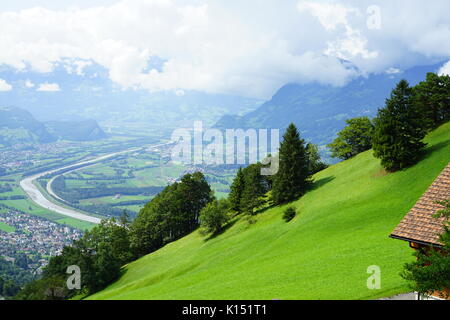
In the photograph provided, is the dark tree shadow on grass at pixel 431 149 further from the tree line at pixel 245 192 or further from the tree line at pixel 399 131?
the tree line at pixel 245 192

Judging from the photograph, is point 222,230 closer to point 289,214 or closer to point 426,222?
point 289,214

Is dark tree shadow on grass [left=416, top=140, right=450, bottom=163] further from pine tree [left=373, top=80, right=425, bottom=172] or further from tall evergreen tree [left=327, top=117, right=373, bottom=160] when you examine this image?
tall evergreen tree [left=327, top=117, right=373, bottom=160]

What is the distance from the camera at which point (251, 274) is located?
29.4 meters

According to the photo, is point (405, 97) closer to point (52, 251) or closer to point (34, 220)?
point (52, 251)

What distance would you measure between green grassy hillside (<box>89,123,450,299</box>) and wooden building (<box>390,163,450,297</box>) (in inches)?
156

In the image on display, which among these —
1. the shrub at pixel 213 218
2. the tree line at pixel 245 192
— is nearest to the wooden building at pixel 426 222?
the tree line at pixel 245 192

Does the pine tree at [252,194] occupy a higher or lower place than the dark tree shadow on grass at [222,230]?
higher

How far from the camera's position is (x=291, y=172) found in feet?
178

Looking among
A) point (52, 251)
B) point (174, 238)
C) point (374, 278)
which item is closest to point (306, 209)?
point (374, 278)

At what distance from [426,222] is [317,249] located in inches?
645

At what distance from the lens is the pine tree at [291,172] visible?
5438 centimetres

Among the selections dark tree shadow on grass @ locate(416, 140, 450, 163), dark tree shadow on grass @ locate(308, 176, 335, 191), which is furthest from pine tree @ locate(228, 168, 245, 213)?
dark tree shadow on grass @ locate(416, 140, 450, 163)
